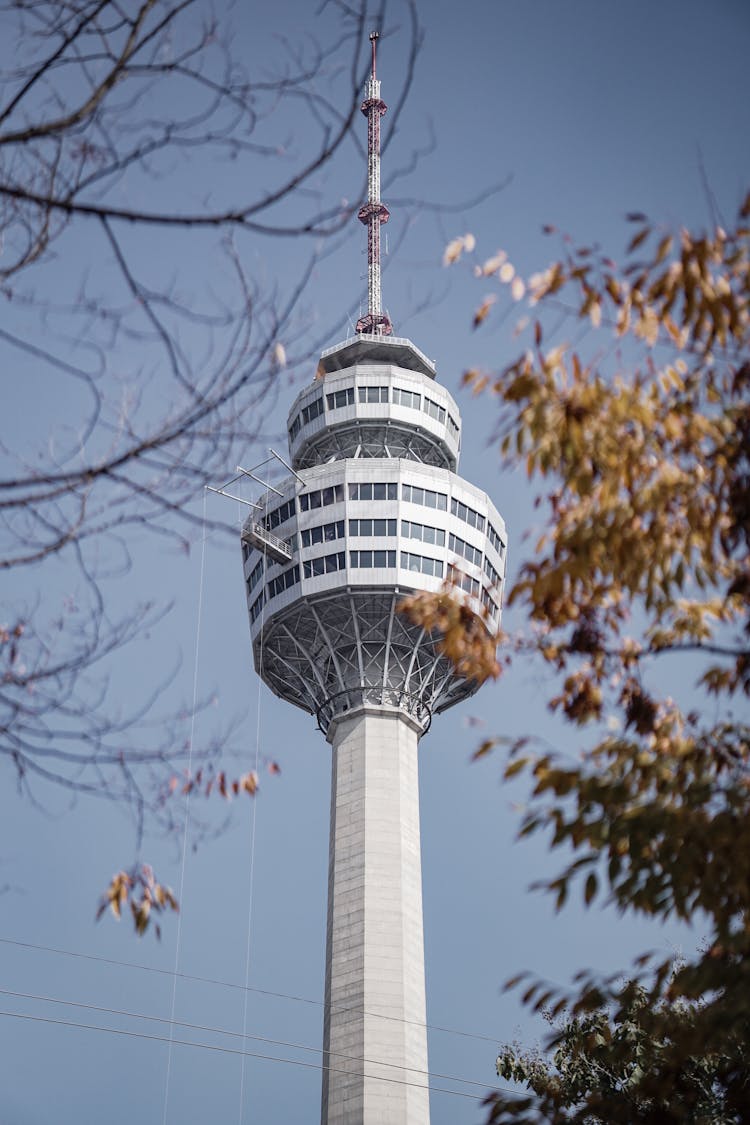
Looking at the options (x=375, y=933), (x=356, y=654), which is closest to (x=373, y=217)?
(x=356, y=654)

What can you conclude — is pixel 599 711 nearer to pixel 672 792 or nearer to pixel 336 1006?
pixel 672 792

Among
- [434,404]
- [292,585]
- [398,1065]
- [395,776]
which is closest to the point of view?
[398,1065]

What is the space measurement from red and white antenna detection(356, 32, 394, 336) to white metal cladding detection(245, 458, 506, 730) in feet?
59.9

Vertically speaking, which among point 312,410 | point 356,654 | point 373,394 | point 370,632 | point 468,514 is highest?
point 312,410

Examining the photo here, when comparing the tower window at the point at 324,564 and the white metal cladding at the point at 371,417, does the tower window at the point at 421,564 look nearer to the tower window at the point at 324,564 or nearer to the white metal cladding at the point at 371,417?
the tower window at the point at 324,564

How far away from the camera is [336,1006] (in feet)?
226

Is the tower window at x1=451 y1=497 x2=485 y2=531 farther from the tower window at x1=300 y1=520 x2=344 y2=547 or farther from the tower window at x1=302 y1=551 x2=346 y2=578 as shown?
the tower window at x1=302 y1=551 x2=346 y2=578

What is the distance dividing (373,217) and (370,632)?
1458 inches

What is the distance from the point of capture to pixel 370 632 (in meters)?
81.5

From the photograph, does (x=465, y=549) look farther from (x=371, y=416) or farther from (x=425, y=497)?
(x=371, y=416)

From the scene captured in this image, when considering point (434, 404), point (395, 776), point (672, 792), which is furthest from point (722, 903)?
point (434, 404)

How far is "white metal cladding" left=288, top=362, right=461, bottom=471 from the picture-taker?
89.9 metres

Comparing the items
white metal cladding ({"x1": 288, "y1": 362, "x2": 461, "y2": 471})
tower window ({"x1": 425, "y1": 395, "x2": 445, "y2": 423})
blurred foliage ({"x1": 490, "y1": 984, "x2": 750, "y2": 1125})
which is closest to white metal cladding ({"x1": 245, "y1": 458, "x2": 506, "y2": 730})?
white metal cladding ({"x1": 288, "y1": 362, "x2": 461, "y2": 471})

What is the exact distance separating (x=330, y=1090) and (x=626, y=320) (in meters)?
62.4
